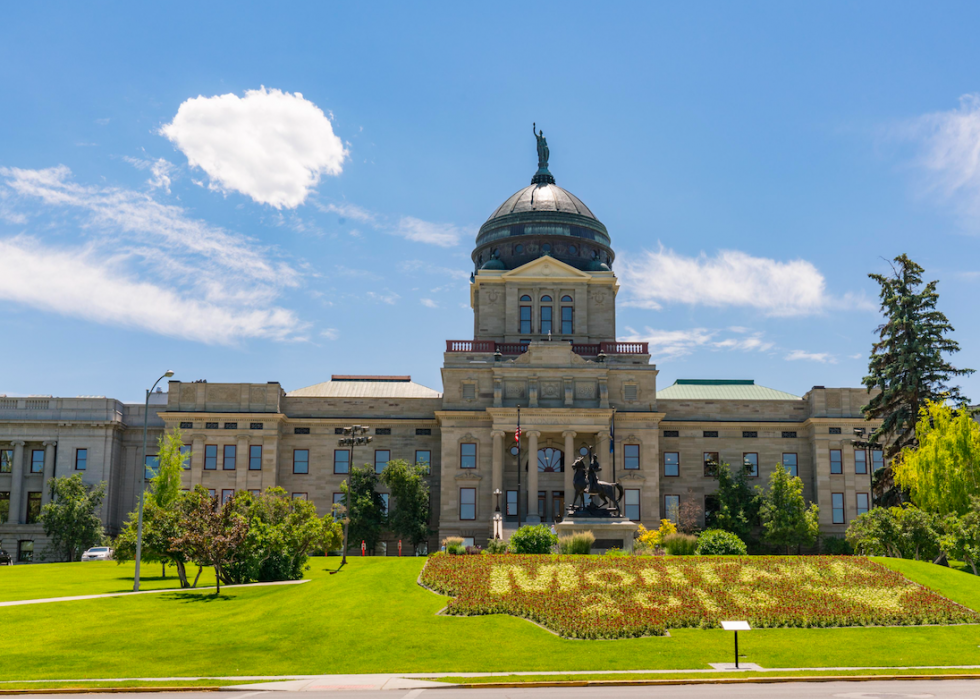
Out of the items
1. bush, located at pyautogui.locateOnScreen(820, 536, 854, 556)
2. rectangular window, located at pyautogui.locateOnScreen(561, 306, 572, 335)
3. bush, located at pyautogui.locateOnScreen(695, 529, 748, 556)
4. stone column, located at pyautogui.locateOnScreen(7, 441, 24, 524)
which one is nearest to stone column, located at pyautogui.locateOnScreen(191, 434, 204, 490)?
stone column, located at pyautogui.locateOnScreen(7, 441, 24, 524)

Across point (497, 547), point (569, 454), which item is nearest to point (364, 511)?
point (569, 454)

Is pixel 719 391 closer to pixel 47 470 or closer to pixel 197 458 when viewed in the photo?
pixel 197 458

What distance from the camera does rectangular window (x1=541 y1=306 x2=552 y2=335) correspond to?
8381 centimetres

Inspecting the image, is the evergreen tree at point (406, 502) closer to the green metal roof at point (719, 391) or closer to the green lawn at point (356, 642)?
the green metal roof at point (719, 391)

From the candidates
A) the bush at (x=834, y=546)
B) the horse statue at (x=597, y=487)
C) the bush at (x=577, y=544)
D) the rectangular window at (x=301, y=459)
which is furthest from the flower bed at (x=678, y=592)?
the rectangular window at (x=301, y=459)

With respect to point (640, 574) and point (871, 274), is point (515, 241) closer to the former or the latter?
point (871, 274)

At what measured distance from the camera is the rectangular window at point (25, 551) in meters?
78.6

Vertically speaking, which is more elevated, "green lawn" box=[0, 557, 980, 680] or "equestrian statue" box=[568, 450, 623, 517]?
"equestrian statue" box=[568, 450, 623, 517]

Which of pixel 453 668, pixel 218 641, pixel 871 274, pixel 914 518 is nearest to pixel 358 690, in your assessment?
pixel 453 668

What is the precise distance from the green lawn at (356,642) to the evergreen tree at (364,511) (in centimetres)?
3226

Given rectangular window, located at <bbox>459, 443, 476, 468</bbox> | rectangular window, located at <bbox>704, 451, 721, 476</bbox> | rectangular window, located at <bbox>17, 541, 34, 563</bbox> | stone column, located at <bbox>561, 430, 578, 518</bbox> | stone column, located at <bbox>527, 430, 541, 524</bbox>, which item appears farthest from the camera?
rectangular window, located at <bbox>17, 541, 34, 563</bbox>

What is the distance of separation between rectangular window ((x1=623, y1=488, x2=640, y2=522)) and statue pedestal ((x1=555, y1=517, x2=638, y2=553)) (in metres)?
20.9

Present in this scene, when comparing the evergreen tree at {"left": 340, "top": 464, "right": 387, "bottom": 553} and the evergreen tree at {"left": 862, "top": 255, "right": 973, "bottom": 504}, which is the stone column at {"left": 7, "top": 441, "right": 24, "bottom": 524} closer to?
the evergreen tree at {"left": 340, "top": 464, "right": 387, "bottom": 553}

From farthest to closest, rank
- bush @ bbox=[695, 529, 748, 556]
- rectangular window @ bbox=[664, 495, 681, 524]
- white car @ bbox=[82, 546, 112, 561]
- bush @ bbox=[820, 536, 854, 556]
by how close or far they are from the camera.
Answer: rectangular window @ bbox=[664, 495, 681, 524] → bush @ bbox=[820, 536, 854, 556] → white car @ bbox=[82, 546, 112, 561] → bush @ bbox=[695, 529, 748, 556]
